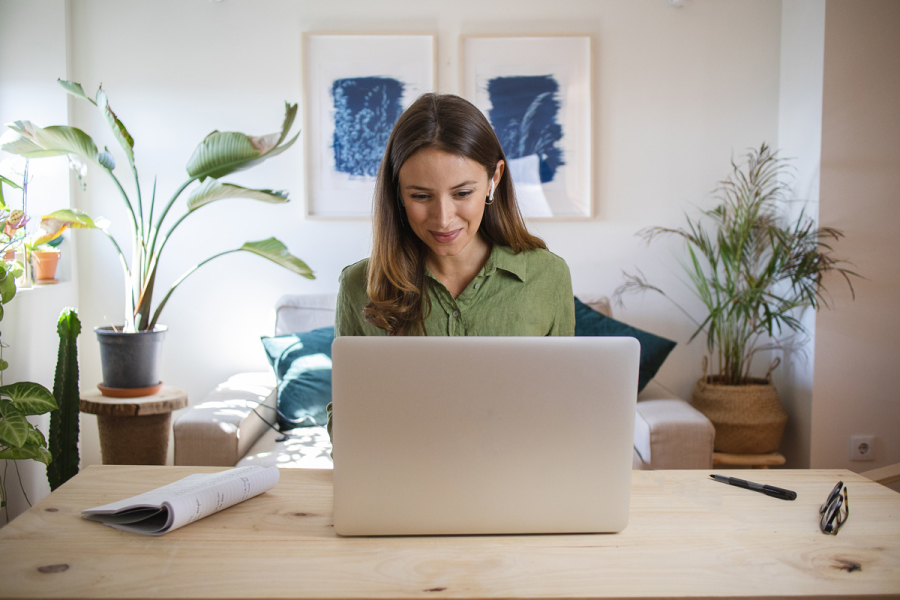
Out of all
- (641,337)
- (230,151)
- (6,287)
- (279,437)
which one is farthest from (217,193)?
(641,337)

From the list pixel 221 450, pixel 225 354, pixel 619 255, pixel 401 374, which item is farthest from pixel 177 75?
pixel 401 374

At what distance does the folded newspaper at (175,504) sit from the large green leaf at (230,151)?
1573mm

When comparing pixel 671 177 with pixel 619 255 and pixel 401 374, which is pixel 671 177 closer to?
pixel 619 255

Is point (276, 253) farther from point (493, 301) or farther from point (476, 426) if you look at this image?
point (476, 426)

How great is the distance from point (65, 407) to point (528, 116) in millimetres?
2116

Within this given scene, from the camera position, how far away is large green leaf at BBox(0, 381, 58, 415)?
1.82 metres

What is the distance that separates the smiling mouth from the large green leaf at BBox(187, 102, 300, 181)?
1.18 metres

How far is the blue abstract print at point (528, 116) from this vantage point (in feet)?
9.84

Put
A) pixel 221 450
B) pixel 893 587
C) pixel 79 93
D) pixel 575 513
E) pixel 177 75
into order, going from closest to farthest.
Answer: pixel 893 587 < pixel 575 513 < pixel 221 450 < pixel 79 93 < pixel 177 75

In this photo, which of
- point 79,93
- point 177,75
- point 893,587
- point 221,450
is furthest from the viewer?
point 177,75

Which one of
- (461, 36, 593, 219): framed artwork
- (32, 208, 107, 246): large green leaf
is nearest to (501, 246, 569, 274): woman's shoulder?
(461, 36, 593, 219): framed artwork

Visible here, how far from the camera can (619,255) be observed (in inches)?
121

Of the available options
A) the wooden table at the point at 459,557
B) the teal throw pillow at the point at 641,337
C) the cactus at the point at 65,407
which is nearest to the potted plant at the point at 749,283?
the teal throw pillow at the point at 641,337

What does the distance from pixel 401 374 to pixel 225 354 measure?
2433 millimetres
